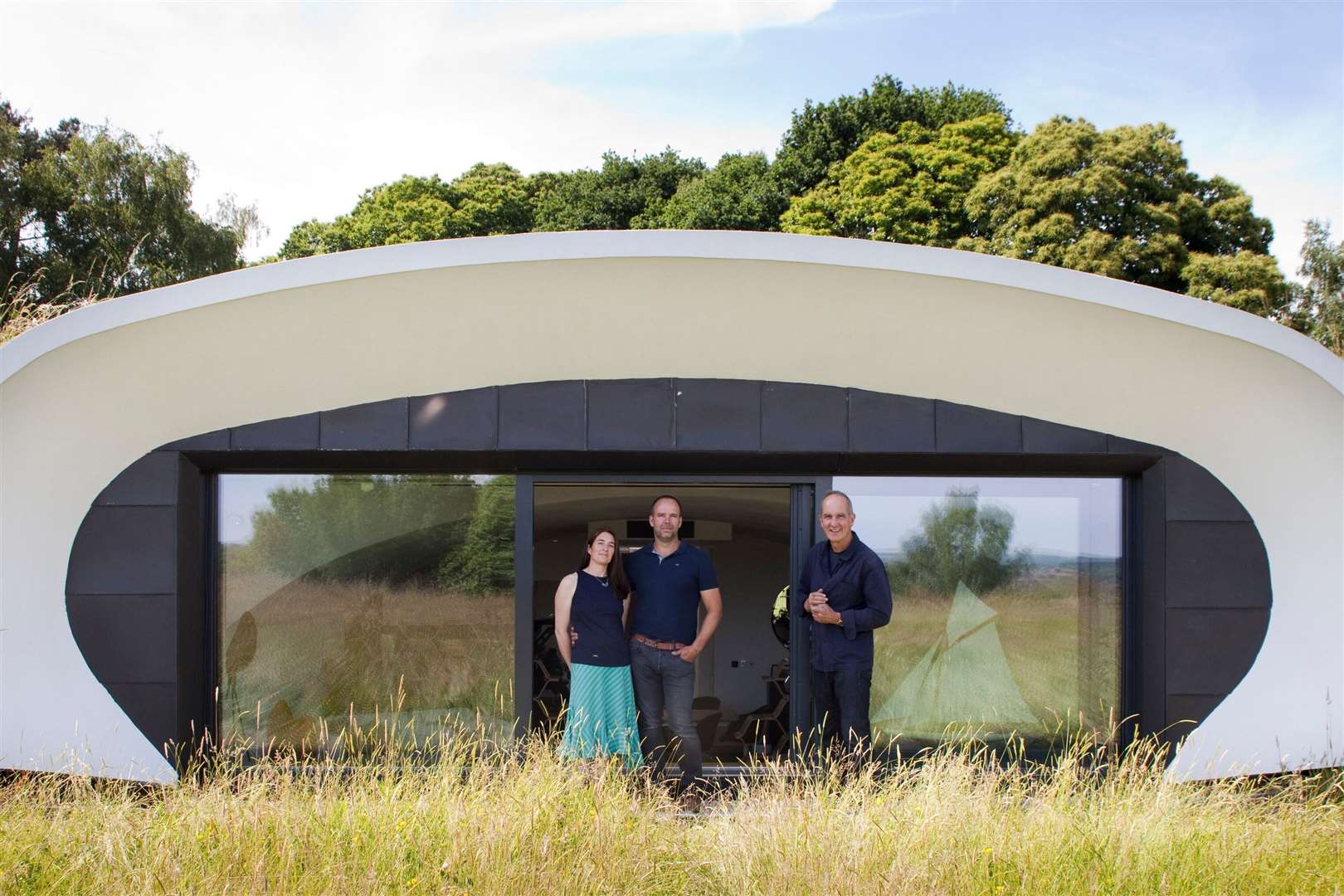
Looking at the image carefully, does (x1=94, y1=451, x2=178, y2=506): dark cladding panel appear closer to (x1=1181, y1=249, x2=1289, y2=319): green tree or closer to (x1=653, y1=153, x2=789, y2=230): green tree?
(x1=653, y1=153, x2=789, y2=230): green tree

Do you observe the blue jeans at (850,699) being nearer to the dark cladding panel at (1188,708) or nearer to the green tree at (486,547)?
the dark cladding panel at (1188,708)

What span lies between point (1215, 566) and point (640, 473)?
3153 mm

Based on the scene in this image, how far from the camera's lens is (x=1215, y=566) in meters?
5.98

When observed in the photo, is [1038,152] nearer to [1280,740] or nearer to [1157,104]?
[1157,104]

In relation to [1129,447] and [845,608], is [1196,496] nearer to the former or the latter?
[1129,447]

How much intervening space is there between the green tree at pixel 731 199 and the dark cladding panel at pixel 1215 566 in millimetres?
18609

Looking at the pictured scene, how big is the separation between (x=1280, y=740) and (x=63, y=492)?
6.60 m

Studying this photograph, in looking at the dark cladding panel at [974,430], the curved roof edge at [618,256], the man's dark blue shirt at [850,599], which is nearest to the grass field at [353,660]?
the curved roof edge at [618,256]

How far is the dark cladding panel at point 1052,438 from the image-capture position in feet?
19.3

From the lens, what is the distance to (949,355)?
5684 millimetres

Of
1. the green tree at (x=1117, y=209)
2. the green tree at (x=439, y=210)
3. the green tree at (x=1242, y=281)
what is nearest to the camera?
the green tree at (x=1242, y=281)

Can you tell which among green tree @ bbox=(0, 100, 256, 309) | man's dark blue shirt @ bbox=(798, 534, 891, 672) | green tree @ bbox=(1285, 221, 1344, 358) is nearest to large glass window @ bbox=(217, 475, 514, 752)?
man's dark blue shirt @ bbox=(798, 534, 891, 672)

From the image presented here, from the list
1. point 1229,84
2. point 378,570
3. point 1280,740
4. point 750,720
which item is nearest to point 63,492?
point 378,570

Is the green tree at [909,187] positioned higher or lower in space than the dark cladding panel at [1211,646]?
higher
